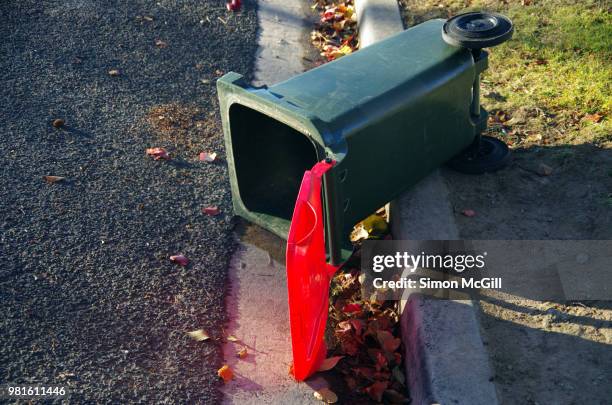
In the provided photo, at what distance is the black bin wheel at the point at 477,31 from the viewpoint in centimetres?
425

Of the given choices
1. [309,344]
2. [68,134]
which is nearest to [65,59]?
[68,134]

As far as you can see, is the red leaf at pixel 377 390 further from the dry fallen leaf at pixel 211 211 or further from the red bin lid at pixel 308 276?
the dry fallen leaf at pixel 211 211

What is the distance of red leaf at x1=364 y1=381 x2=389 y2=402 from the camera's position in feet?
11.5

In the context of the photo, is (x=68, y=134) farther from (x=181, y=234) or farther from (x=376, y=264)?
(x=376, y=264)

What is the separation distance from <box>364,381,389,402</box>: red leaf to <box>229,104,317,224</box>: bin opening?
44.5 inches

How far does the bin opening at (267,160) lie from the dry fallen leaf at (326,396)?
1084 millimetres

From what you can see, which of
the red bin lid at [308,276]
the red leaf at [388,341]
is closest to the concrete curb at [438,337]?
the red leaf at [388,341]

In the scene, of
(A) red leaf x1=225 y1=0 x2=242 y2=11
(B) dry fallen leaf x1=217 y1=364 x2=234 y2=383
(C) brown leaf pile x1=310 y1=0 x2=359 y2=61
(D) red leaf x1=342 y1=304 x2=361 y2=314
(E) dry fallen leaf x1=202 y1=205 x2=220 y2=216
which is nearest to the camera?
(B) dry fallen leaf x1=217 y1=364 x2=234 y2=383

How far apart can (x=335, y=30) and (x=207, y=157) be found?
2448 millimetres

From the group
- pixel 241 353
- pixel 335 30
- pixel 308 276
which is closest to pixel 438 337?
pixel 308 276

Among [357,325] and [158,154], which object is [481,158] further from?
[158,154]

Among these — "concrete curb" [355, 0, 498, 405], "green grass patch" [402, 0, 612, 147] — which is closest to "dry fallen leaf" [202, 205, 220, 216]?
"concrete curb" [355, 0, 498, 405]

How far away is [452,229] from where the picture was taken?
13.7 ft

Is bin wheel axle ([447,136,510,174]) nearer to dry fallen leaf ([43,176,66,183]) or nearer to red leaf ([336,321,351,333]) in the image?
red leaf ([336,321,351,333])
